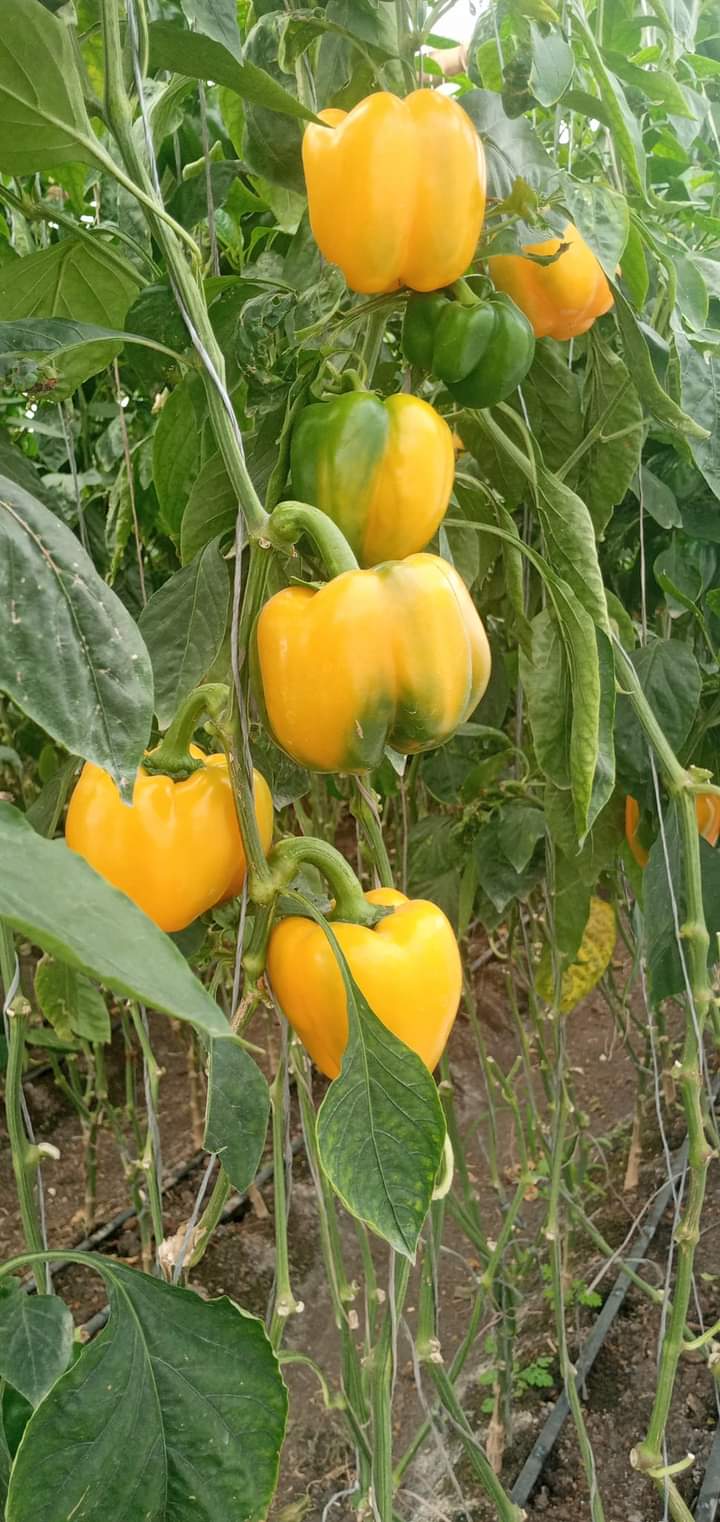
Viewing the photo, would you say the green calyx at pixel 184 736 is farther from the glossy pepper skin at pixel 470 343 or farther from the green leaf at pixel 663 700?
the green leaf at pixel 663 700

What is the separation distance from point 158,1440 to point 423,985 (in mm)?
186

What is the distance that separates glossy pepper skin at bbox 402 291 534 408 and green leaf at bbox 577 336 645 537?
0.50ft

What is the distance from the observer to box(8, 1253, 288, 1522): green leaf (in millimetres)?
367

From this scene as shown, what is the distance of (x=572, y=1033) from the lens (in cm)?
211

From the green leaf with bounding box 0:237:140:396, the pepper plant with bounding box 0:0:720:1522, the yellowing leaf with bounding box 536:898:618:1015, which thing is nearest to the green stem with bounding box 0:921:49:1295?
the pepper plant with bounding box 0:0:720:1522

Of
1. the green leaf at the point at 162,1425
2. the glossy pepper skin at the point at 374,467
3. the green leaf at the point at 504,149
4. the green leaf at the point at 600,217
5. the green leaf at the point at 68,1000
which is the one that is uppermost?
the green leaf at the point at 504,149

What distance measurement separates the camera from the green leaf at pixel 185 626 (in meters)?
0.48

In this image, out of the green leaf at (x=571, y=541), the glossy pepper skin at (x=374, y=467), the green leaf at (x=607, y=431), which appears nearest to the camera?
the glossy pepper skin at (x=374, y=467)

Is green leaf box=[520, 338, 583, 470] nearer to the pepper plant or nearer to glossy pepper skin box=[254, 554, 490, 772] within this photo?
the pepper plant

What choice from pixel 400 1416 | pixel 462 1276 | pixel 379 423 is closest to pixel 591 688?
pixel 379 423

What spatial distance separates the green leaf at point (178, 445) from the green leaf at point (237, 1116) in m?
0.35

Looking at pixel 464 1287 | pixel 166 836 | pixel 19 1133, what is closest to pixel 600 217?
pixel 166 836

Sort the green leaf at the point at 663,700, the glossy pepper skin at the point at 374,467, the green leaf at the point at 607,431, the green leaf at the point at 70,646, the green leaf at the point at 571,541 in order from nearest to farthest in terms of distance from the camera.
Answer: the green leaf at the point at 70,646 < the glossy pepper skin at the point at 374,467 < the green leaf at the point at 571,541 < the green leaf at the point at 607,431 < the green leaf at the point at 663,700

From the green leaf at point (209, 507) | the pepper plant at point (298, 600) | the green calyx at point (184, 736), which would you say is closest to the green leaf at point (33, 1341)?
the pepper plant at point (298, 600)
